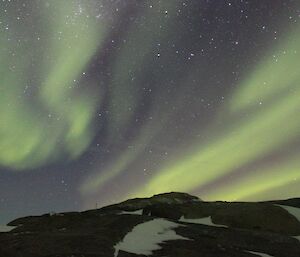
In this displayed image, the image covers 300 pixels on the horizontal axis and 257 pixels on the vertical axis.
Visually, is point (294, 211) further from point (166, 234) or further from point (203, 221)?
point (166, 234)

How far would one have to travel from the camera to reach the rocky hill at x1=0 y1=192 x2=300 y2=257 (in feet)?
63.6

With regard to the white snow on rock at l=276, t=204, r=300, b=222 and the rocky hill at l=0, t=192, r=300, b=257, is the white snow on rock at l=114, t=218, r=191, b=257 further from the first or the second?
the white snow on rock at l=276, t=204, r=300, b=222

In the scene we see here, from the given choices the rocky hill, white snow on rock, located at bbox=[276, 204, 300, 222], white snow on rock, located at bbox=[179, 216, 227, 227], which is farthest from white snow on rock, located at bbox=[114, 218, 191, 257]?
white snow on rock, located at bbox=[276, 204, 300, 222]

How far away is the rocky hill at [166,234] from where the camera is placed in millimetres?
19375

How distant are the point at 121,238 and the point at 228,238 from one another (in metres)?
6.75

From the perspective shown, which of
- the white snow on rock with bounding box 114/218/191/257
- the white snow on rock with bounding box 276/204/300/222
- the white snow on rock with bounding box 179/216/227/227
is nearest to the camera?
the white snow on rock with bounding box 114/218/191/257

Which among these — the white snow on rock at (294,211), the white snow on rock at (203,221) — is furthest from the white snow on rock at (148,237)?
the white snow on rock at (294,211)

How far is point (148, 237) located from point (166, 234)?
1816mm

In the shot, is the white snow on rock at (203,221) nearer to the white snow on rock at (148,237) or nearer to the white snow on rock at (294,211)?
the white snow on rock at (148,237)

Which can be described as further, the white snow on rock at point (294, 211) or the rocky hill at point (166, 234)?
the white snow on rock at point (294, 211)

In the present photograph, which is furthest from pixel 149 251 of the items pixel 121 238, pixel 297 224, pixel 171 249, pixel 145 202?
pixel 145 202

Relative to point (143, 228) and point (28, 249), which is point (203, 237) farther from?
point (28, 249)

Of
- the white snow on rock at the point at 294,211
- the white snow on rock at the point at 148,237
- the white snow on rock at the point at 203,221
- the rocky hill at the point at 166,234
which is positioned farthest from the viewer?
the white snow on rock at the point at 294,211

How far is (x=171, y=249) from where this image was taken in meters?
20.4
